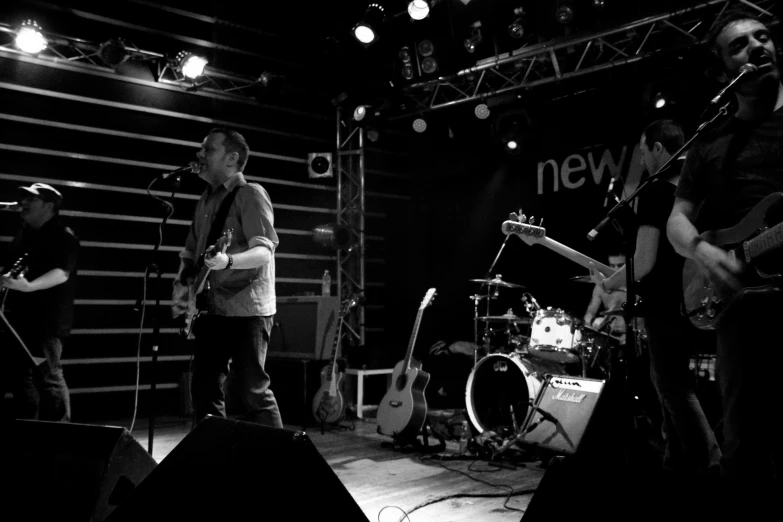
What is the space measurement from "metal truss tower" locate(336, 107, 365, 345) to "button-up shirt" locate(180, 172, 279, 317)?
4129mm

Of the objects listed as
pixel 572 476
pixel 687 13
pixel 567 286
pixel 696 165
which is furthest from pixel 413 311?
pixel 572 476

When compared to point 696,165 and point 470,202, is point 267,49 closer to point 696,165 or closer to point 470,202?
point 470,202

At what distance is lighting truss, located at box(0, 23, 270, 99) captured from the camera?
6.51 meters

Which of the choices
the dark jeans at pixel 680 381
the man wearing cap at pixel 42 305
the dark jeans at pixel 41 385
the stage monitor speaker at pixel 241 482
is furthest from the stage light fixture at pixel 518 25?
the stage monitor speaker at pixel 241 482

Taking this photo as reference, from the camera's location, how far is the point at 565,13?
593cm

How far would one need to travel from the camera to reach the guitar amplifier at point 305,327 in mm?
6473

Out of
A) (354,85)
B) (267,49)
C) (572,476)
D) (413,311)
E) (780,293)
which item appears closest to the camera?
(572,476)

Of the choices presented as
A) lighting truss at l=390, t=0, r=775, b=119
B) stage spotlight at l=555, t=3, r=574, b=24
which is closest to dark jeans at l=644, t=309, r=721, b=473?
lighting truss at l=390, t=0, r=775, b=119

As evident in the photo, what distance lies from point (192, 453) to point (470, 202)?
6.88 metres

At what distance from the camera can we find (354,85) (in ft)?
25.6

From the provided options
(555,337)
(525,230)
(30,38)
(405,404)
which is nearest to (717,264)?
(525,230)

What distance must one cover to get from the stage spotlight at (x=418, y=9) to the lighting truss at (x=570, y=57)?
713mm

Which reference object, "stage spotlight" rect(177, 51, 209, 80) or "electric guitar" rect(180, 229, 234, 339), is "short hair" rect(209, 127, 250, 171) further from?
"stage spotlight" rect(177, 51, 209, 80)

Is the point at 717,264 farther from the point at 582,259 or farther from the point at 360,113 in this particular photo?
the point at 360,113
